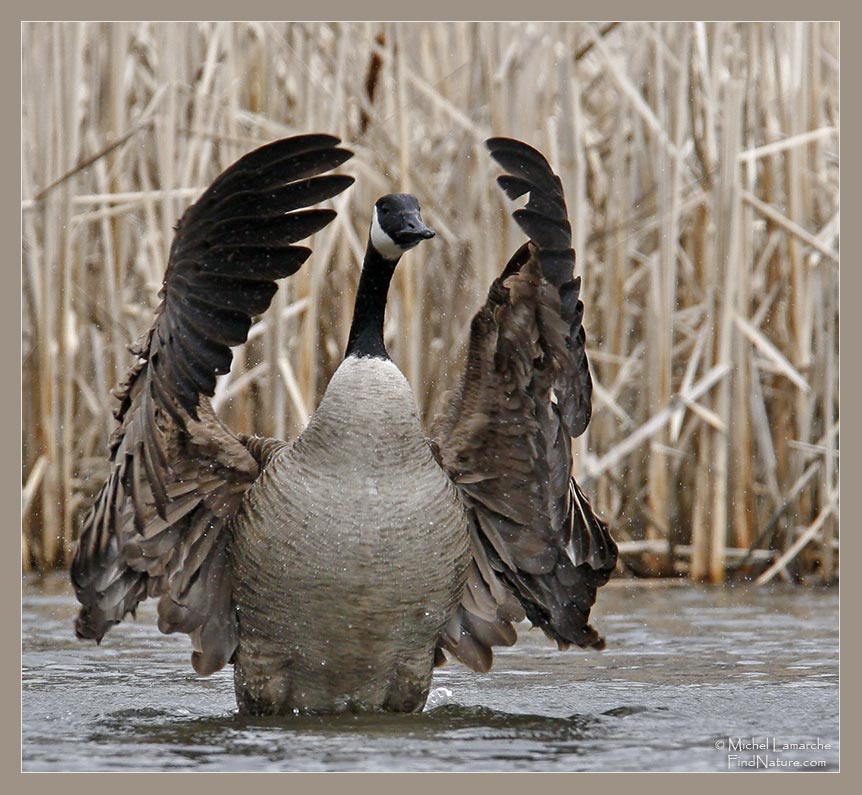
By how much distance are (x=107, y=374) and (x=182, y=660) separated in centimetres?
203

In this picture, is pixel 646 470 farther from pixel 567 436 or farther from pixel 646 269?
pixel 567 436

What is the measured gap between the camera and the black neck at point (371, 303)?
5.25m

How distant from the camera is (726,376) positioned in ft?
25.6

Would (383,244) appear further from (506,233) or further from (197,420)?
(506,233)

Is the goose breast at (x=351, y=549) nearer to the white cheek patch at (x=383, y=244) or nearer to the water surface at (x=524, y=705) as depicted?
the water surface at (x=524, y=705)

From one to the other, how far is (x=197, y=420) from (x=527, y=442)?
1.30 m

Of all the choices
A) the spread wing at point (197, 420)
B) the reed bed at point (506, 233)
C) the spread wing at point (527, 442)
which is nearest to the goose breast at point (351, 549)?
the spread wing at point (197, 420)

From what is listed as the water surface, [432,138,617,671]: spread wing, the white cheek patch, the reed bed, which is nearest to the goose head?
the white cheek patch

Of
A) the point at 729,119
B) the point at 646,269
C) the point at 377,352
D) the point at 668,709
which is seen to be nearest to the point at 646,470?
the point at 646,269

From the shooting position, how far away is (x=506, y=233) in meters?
7.87

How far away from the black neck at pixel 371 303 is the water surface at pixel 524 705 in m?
1.42

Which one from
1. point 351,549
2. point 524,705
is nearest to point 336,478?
point 351,549

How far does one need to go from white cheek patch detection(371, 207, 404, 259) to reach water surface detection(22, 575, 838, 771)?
5.73ft

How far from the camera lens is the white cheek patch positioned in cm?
527
